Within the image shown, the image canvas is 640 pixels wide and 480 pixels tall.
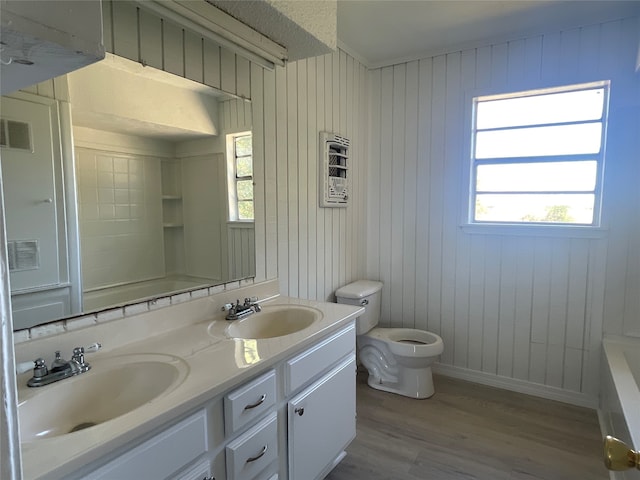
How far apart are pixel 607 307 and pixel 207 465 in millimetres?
2607

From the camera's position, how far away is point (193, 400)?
3.21ft

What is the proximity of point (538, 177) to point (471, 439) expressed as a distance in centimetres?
182

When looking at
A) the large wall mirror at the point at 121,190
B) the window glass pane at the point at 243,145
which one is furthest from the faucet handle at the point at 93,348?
the window glass pane at the point at 243,145

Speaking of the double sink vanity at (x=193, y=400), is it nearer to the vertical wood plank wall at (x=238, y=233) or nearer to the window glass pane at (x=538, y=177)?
the vertical wood plank wall at (x=238, y=233)

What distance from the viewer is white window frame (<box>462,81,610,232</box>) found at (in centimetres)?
238

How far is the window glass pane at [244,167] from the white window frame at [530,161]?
173 cm

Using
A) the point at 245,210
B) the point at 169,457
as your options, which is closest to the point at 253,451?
the point at 169,457

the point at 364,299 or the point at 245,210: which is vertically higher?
the point at 245,210

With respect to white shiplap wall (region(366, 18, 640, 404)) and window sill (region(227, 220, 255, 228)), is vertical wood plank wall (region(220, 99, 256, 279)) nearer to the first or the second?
window sill (region(227, 220, 255, 228))

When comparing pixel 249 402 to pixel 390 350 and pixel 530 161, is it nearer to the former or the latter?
pixel 390 350

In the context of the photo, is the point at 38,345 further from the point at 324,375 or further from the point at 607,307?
the point at 607,307

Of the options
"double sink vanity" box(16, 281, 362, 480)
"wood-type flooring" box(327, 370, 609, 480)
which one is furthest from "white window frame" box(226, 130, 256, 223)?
"wood-type flooring" box(327, 370, 609, 480)

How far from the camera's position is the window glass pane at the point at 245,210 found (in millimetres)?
1901

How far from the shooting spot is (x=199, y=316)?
5.44 ft
